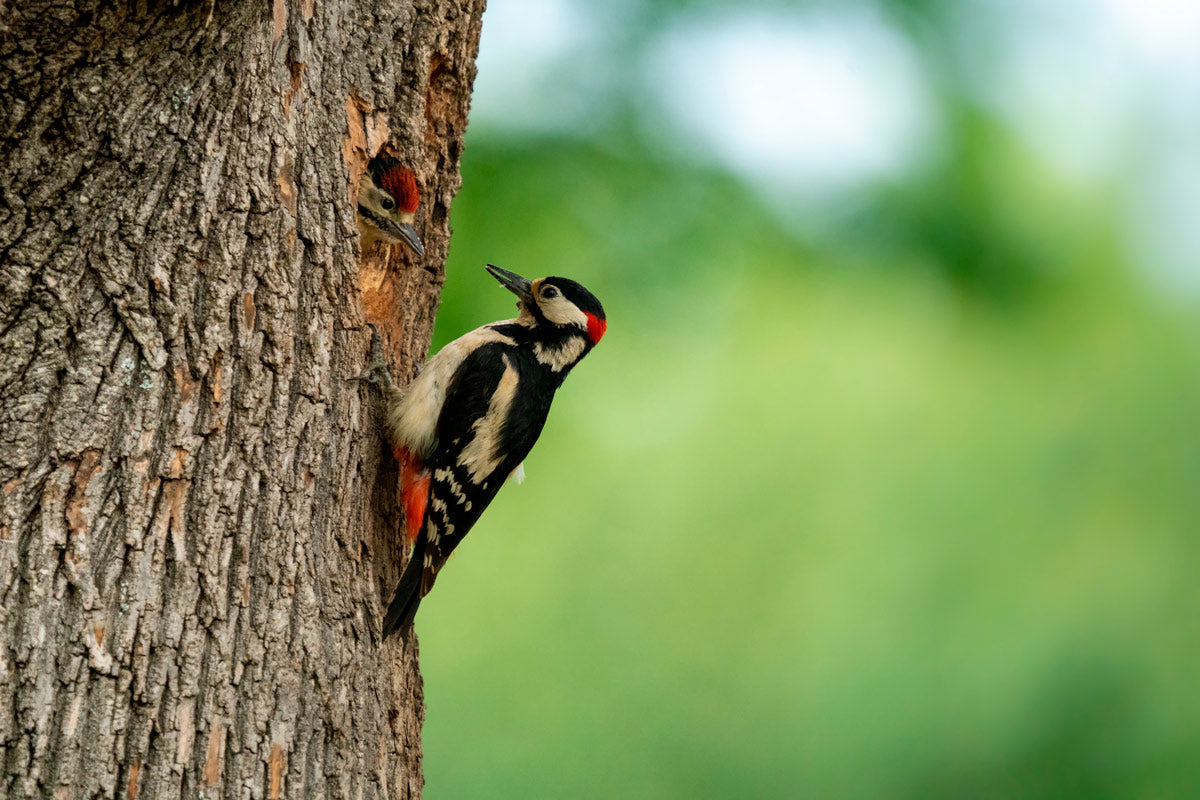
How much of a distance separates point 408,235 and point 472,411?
45cm

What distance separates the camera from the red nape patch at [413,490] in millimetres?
2459

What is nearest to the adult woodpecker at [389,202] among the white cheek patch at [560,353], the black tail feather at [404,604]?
the white cheek patch at [560,353]

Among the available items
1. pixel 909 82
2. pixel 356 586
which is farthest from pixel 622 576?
pixel 356 586

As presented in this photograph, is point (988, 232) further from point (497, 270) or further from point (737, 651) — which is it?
point (497, 270)

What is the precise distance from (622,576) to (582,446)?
29.1 inches

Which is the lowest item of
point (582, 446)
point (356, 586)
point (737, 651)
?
point (356, 586)

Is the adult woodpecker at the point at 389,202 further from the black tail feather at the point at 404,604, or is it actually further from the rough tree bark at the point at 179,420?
the black tail feather at the point at 404,604

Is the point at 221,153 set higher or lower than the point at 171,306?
higher

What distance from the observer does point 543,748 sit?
19.7 ft

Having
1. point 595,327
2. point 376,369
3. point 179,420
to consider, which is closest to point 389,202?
point 376,369

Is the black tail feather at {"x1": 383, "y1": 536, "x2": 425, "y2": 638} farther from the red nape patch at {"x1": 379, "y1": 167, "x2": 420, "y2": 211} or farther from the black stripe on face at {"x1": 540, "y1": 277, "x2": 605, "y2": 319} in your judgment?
the black stripe on face at {"x1": 540, "y1": 277, "x2": 605, "y2": 319}

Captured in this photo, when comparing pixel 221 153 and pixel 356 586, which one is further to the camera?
pixel 356 586

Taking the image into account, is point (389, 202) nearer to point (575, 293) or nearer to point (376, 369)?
point (376, 369)

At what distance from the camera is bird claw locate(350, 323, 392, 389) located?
2.33 metres
